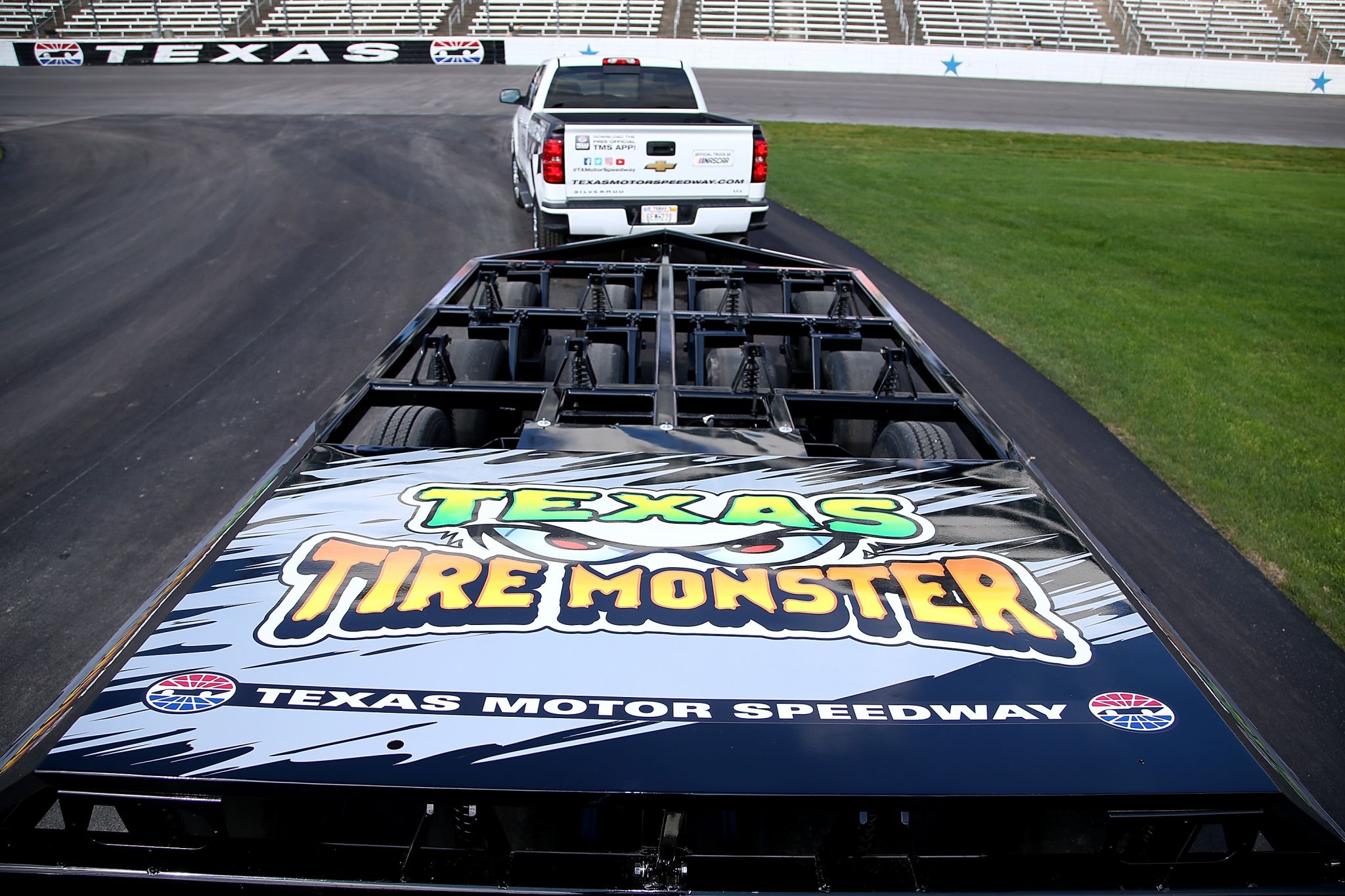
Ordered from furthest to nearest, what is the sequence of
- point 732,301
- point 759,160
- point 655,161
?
point 759,160, point 655,161, point 732,301

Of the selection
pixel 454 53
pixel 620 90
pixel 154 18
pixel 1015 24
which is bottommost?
pixel 620 90

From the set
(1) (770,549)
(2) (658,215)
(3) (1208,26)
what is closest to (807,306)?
(2) (658,215)

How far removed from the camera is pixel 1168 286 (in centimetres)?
921

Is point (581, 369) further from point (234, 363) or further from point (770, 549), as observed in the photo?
point (234, 363)

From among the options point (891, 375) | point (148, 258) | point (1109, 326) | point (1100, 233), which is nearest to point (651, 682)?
point (891, 375)

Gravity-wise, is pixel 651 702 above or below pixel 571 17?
below

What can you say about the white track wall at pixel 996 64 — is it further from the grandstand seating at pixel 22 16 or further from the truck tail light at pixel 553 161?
the truck tail light at pixel 553 161

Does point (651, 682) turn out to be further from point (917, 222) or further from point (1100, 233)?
point (1100, 233)

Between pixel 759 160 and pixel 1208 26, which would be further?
pixel 1208 26

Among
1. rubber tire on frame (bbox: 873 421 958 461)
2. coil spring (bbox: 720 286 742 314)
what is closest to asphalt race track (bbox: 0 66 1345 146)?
coil spring (bbox: 720 286 742 314)

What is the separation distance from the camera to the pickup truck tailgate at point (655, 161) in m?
7.59

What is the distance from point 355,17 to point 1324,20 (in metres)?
45.7

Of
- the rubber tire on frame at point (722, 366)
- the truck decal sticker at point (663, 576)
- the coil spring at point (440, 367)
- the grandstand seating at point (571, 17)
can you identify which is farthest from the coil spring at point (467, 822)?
the grandstand seating at point (571, 17)

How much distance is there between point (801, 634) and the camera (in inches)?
81.5
